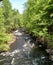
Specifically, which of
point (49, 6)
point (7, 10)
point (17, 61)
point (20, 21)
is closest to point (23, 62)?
point (17, 61)

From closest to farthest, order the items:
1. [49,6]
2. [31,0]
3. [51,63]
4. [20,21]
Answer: [49,6] < [51,63] < [31,0] < [20,21]

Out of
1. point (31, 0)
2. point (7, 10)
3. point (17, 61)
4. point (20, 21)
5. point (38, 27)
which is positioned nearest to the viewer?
point (17, 61)

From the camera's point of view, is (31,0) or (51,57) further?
(31,0)

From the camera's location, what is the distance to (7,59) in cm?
2220

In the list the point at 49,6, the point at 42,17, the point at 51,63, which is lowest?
the point at 51,63

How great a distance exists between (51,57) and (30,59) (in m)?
2.88

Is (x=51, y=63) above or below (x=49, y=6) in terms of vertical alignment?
below

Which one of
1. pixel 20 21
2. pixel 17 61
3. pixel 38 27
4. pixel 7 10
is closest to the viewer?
pixel 17 61

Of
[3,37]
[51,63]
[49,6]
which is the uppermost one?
[49,6]

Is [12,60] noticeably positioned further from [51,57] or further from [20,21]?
[20,21]

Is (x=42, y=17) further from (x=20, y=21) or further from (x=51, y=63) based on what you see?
(x=20, y=21)

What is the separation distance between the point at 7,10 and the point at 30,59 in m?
30.6

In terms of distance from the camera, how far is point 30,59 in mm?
21672

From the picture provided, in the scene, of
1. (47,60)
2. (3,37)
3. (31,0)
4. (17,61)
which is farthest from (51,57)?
(31,0)
